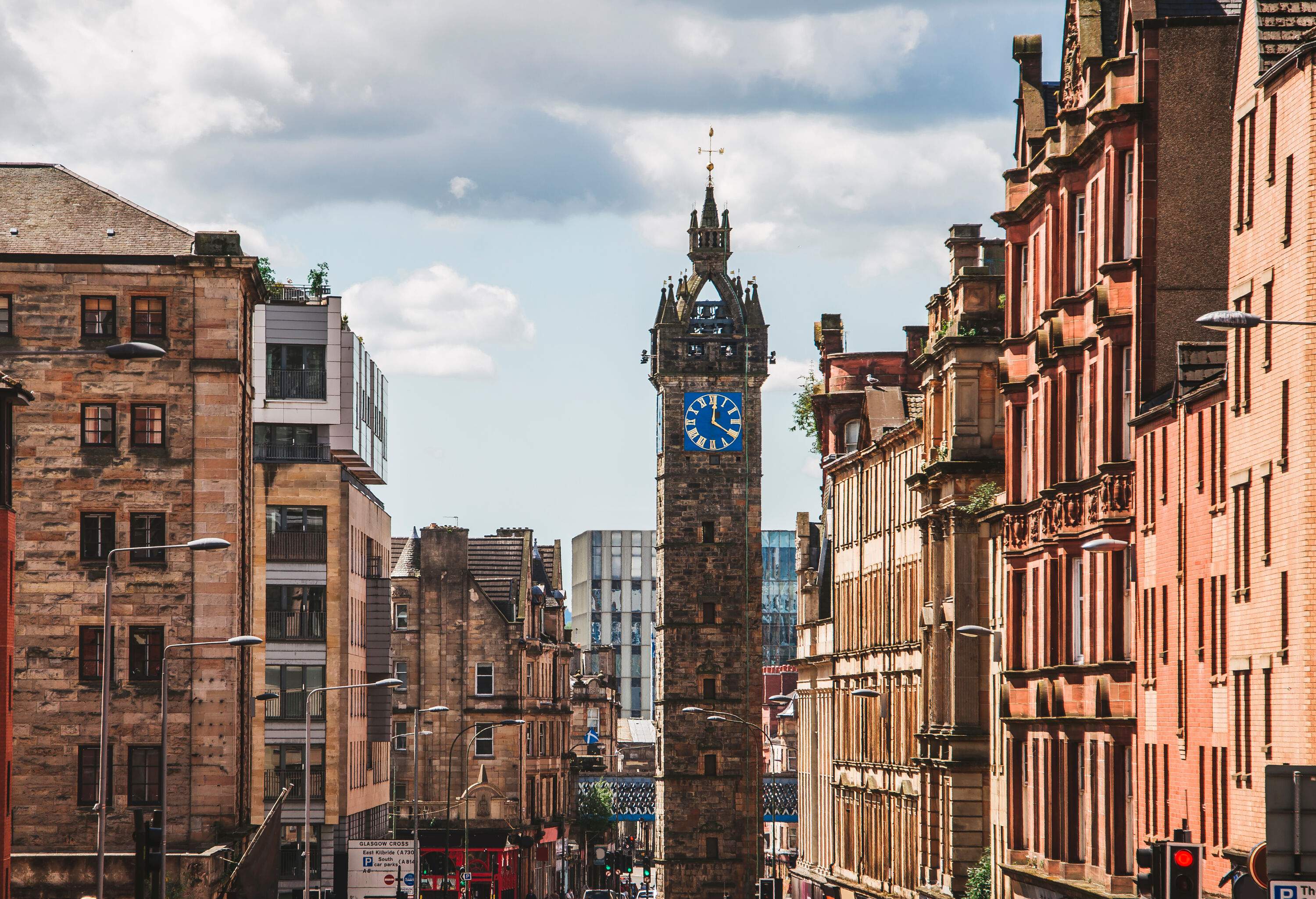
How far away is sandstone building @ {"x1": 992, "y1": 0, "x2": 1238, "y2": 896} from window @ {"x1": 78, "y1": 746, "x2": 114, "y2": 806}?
83.5 ft

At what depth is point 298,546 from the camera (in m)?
83.2

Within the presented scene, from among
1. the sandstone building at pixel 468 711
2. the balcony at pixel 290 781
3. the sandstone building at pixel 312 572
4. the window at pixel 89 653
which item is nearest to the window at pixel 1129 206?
the window at pixel 89 653

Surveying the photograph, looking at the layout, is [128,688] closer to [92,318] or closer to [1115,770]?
[92,318]

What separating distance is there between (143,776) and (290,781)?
21.9 m

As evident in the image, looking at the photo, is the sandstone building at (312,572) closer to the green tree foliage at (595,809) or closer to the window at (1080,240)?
the window at (1080,240)

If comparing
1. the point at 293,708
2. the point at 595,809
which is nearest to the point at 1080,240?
the point at 293,708

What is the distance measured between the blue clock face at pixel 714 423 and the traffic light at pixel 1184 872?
328 feet

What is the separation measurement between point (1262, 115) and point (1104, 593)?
34.9 feet

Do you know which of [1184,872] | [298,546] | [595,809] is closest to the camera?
[1184,872]

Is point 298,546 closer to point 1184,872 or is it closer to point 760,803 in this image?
point 760,803

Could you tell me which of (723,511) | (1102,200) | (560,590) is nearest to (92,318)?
(1102,200)

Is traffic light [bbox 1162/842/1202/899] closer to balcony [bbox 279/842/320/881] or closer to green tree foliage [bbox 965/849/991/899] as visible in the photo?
green tree foliage [bbox 965/849/991/899]

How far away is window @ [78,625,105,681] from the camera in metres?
59.3

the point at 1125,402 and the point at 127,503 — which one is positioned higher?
the point at 1125,402
